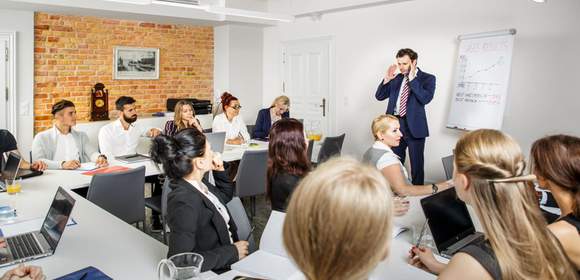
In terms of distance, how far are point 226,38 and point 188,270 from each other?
22.6 ft

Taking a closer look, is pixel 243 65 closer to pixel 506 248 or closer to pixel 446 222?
pixel 446 222

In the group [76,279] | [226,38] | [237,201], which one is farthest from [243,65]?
[76,279]

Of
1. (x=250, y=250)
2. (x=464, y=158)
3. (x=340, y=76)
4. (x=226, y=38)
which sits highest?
(x=226, y=38)

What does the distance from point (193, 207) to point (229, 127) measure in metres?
4.02

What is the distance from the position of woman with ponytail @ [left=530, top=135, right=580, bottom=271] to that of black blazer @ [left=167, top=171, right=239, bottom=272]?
1319 millimetres

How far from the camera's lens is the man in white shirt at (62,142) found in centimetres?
417

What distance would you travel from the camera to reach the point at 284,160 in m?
2.82

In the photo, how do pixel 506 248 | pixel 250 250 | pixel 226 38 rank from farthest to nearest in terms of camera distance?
pixel 226 38 → pixel 250 250 → pixel 506 248

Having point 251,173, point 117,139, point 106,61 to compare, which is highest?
point 106,61

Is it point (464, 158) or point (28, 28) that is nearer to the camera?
point (464, 158)

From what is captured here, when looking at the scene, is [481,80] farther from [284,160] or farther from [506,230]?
[506,230]

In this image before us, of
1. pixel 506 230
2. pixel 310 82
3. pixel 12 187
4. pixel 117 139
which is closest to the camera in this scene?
pixel 506 230

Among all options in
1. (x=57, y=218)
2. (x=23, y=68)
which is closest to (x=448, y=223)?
(x=57, y=218)

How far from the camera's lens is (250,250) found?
2.36 metres
